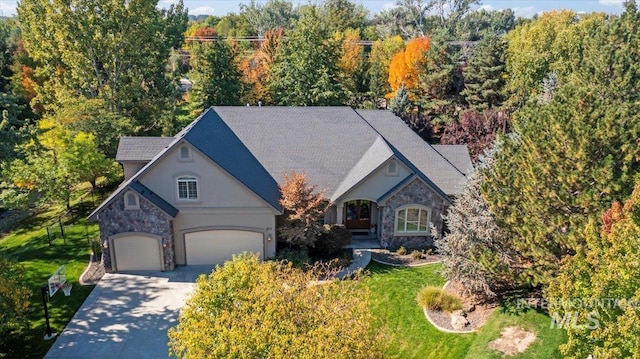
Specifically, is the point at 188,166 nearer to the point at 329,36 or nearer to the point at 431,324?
the point at 431,324

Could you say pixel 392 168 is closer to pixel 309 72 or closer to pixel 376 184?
pixel 376 184

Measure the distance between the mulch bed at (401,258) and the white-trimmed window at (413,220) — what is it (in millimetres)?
1267

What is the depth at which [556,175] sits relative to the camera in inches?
635

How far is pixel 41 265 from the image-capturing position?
2405cm

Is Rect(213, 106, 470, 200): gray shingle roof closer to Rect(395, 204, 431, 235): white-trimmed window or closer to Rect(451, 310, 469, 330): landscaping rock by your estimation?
Rect(395, 204, 431, 235): white-trimmed window

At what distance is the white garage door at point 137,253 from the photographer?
22656 millimetres

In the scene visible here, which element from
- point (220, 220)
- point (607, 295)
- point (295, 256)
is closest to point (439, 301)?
point (295, 256)

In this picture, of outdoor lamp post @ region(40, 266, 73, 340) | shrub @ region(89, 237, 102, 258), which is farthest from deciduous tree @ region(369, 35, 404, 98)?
outdoor lamp post @ region(40, 266, 73, 340)

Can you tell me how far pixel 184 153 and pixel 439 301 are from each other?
12820mm

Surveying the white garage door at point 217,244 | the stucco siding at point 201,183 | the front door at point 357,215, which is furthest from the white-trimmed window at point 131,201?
the front door at point 357,215

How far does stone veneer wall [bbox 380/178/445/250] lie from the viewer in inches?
969

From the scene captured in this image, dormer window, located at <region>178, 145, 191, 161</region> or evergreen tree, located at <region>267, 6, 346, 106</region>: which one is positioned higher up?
evergreen tree, located at <region>267, 6, 346, 106</region>

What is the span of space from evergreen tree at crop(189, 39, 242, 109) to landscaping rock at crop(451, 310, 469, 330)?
101 feet

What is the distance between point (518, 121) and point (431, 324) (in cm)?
903
